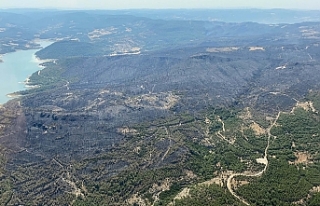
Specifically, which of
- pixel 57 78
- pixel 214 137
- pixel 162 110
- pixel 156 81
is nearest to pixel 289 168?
pixel 214 137

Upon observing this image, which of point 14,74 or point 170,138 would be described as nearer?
point 170,138

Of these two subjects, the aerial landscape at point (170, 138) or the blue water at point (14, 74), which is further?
the blue water at point (14, 74)

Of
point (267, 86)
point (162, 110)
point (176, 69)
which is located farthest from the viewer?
point (176, 69)

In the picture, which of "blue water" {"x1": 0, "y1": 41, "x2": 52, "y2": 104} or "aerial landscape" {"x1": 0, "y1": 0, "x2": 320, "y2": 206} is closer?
"aerial landscape" {"x1": 0, "y1": 0, "x2": 320, "y2": 206}

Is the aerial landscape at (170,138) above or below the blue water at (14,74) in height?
above

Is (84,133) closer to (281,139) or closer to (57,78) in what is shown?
(281,139)

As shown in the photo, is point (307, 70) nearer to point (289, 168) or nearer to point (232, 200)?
point (289, 168)

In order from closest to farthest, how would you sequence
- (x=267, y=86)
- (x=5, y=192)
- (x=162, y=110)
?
(x=5, y=192) → (x=162, y=110) → (x=267, y=86)

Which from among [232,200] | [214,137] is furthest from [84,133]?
[232,200]

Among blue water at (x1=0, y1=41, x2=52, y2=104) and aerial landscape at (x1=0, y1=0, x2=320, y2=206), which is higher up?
aerial landscape at (x1=0, y1=0, x2=320, y2=206)

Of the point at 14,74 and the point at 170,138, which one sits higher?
the point at 170,138

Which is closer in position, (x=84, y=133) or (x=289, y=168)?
(x=289, y=168)
